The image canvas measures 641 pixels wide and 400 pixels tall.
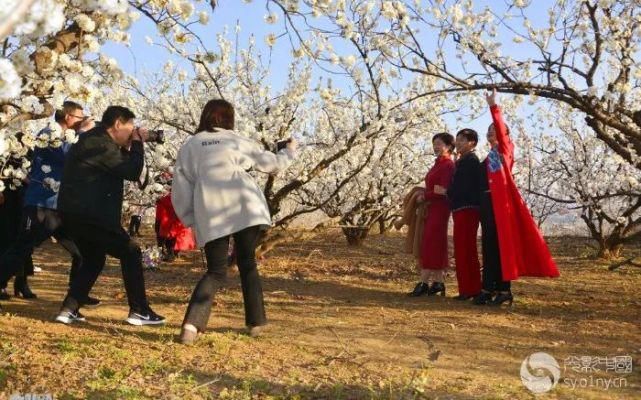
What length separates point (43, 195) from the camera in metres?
4.69

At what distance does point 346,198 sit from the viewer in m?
11.8

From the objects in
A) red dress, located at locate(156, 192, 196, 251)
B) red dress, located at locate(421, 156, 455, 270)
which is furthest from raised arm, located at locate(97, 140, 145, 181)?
red dress, located at locate(156, 192, 196, 251)

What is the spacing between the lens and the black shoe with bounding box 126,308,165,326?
4.34 meters

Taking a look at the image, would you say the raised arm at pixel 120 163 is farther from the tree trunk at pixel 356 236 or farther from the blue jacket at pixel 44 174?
the tree trunk at pixel 356 236

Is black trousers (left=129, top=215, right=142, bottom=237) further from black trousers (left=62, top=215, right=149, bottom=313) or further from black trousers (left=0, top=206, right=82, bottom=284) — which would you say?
black trousers (left=62, top=215, right=149, bottom=313)

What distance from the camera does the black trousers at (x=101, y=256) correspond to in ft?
13.9

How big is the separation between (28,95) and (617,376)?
11.6 feet

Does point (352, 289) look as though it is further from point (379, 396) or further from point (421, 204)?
point (379, 396)

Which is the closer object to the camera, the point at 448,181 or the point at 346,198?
the point at 448,181

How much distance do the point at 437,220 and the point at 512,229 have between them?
86cm

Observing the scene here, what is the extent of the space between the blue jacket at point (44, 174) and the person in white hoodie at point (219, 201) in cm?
122

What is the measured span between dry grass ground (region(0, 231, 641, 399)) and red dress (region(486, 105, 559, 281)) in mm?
364

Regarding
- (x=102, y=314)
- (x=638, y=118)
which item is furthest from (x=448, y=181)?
(x=102, y=314)

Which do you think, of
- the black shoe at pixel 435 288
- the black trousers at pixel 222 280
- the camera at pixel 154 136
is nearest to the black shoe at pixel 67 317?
the black trousers at pixel 222 280
